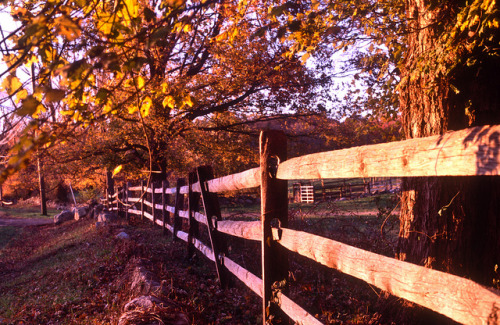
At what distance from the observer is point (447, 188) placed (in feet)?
13.3

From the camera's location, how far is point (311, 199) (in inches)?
1331

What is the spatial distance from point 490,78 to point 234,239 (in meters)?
6.71

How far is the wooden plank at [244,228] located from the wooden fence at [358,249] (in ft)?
0.04

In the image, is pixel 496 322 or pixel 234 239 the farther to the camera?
pixel 234 239

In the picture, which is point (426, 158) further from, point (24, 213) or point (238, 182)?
point (24, 213)

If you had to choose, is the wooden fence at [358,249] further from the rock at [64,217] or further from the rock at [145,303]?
the rock at [64,217]

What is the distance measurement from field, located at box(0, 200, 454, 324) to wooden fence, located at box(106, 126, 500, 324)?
1.61ft

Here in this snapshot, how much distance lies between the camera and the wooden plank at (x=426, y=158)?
167 cm

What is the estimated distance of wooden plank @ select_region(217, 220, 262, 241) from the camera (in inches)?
175

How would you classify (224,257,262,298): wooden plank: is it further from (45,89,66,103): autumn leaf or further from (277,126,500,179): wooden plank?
(45,89,66,103): autumn leaf

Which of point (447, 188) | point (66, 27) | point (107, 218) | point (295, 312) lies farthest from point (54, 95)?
point (107, 218)

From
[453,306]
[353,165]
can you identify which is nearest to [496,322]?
[453,306]

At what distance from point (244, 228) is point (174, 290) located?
3.90ft

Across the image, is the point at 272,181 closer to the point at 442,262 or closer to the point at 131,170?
the point at 442,262
